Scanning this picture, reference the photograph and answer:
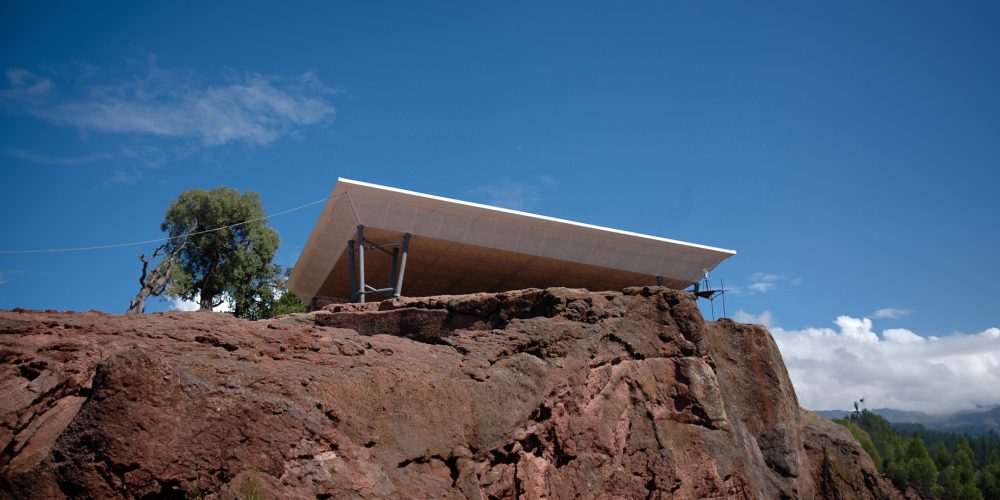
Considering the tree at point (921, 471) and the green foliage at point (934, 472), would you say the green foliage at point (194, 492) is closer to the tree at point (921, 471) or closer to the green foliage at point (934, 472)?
the green foliage at point (934, 472)

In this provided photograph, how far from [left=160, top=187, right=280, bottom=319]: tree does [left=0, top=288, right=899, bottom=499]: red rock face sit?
30161 millimetres

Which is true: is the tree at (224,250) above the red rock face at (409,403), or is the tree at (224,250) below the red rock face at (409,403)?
above

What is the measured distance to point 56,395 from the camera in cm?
1006

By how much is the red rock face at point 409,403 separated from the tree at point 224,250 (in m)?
30.2

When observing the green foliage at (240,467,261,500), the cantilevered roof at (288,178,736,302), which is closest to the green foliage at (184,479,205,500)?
the green foliage at (240,467,261,500)

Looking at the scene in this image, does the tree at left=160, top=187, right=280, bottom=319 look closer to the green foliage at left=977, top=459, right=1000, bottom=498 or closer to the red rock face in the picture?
the red rock face

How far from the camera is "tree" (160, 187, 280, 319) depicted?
42.7 m

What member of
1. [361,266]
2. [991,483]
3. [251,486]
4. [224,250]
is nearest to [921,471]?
[991,483]

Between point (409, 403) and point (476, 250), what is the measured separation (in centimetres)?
1519

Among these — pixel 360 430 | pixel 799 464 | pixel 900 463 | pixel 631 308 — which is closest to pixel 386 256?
pixel 631 308

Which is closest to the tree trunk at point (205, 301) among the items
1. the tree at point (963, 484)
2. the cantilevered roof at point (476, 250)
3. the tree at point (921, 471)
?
the cantilevered roof at point (476, 250)

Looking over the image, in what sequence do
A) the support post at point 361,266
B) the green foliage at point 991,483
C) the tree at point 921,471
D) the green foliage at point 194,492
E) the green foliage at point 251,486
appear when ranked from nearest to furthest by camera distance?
the green foliage at point 194,492, the green foliage at point 251,486, the support post at point 361,266, the tree at point 921,471, the green foliage at point 991,483

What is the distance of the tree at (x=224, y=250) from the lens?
4266cm

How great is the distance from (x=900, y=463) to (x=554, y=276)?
281 feet
